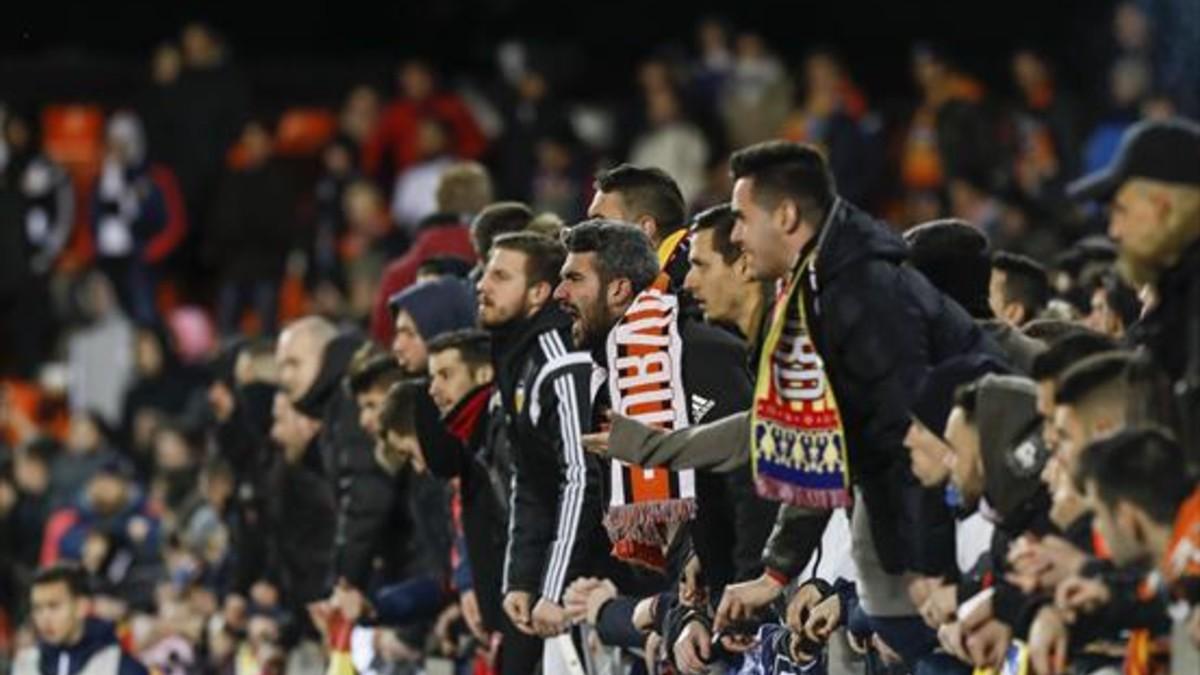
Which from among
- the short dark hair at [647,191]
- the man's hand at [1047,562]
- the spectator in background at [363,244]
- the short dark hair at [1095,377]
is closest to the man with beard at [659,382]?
the short dark hair at [647,191]

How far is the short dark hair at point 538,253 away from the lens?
38.9 ft

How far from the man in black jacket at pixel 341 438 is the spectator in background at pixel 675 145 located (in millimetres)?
7673

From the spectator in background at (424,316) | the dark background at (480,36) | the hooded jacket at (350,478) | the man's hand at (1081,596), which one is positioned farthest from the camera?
the dark background at (480,36)

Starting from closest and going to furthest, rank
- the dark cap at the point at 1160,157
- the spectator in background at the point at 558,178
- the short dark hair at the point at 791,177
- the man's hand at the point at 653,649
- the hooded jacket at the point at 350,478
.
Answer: the dark cap at the point at 1160,157 < the short dark hair at the point at 791,177 < the man's hand at the point at 653,649 < the hooded jacket at the point at 350,478 < the spectator in background at the point at 558,178

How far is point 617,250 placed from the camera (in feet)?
36.0

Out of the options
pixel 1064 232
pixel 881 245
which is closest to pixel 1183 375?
pixel 881 245

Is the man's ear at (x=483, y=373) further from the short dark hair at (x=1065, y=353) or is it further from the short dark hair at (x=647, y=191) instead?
the short dark hair at (x=1065, y=353)

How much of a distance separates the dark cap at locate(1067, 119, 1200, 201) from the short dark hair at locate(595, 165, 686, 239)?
3.06 meters

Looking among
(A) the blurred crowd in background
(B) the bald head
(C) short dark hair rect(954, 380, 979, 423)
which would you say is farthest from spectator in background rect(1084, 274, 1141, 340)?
(A) the blurred crowd in background

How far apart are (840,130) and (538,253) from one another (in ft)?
33.1

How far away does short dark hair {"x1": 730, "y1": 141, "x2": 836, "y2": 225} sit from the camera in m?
9.59

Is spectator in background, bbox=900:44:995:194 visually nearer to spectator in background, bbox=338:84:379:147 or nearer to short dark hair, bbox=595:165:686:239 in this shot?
spectator in background, bbox=338:84:379:147

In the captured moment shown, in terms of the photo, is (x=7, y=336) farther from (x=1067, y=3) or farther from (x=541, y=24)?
(x=1067, y=3)

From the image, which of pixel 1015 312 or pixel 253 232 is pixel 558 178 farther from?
pixel 1015 312
